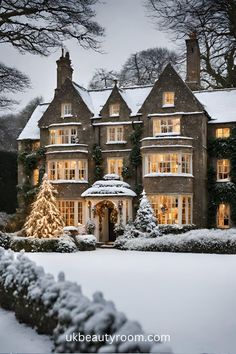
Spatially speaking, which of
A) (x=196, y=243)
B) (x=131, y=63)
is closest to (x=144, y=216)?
(x=196, y=243)

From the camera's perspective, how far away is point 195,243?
23.6 metres

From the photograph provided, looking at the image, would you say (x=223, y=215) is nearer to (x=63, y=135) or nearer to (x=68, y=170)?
(x=68, y=170)

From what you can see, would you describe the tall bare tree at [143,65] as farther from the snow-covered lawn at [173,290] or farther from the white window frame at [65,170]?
the snow-covered lawn at [173,290]

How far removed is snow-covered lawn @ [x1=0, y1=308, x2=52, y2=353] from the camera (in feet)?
24.4

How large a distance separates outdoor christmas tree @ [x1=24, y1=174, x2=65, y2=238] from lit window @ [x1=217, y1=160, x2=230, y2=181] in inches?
466

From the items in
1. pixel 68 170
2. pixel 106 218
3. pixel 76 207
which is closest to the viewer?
pixel 106 218

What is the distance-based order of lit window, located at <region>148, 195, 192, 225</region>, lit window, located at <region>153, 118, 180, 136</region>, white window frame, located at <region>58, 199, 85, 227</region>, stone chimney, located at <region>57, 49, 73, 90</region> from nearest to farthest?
lit window, located at <region>148, 195, 192, 225</region> < lit window, located at <region>153, 118, 180, 136</region> < white window frame, located at <region>58, 199, 85, 227</region> < stone chimney, located at <region>57, 49, 73, 90</region>

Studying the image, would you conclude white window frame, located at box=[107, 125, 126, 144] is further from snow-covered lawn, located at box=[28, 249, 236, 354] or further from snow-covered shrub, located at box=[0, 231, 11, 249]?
snow-covered lawn, located at box=[28, 249, 236, 354]

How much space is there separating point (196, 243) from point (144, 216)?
185 inches

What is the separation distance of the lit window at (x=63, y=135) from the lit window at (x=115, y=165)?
10.3 ft

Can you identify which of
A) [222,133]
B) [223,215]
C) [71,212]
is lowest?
[223,215]

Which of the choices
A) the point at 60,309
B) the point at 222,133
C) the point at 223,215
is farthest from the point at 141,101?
the point at 60,309

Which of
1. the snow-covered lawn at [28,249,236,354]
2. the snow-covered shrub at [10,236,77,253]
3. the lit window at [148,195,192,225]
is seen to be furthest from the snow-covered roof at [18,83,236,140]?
the snow-covered lawn at [28,249,236,354]

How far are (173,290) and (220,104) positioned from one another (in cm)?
2355
